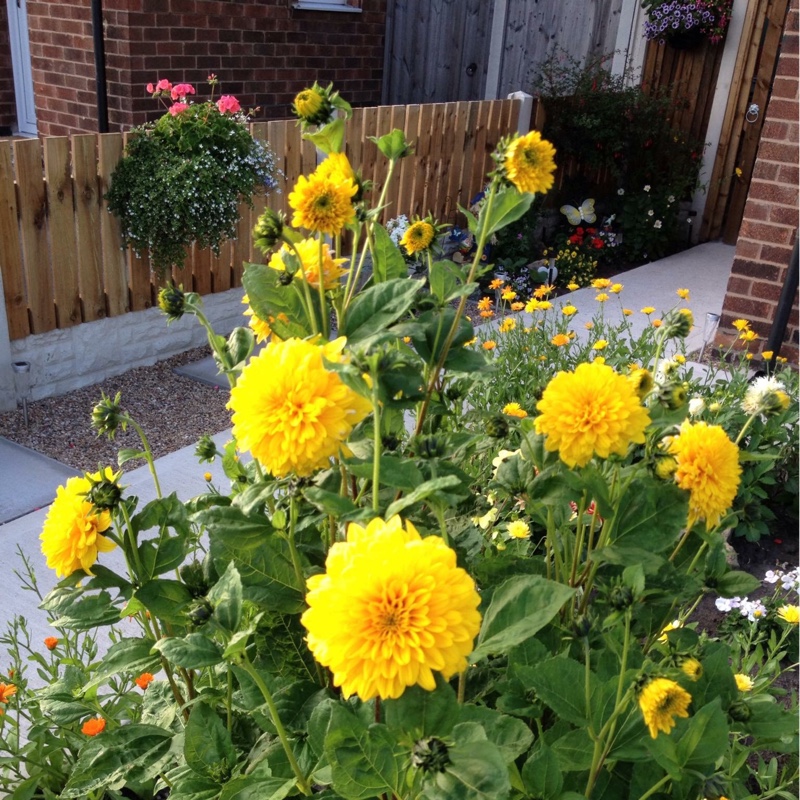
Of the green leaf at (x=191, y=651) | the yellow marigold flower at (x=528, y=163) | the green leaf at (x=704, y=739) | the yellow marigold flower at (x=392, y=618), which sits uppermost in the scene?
the yellow marigold flower at (x=528, y=163)

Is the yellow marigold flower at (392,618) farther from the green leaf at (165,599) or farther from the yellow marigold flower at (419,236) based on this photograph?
the yellow marigold flower at (419,236)

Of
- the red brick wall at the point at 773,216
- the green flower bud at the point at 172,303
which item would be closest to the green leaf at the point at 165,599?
the green flower bud at the point at 172,303

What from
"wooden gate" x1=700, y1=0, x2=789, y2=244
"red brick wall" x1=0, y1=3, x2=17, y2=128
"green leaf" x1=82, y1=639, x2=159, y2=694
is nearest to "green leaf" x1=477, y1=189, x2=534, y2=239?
"green leaf" x1=82, y1=639, x2=159, y2=694

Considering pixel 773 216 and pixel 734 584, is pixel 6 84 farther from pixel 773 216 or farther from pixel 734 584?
pixel 734 584

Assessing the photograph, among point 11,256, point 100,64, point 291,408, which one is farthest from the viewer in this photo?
point 100,64

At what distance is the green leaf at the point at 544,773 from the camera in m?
1.09

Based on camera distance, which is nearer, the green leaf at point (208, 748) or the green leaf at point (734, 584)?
the green leaf at point (208, 748)

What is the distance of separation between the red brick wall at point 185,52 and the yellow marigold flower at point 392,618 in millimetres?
5715

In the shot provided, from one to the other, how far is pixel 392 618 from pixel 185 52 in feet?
19.7

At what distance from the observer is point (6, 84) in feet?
22.7

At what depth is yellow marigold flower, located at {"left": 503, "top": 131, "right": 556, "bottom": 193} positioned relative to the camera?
115cm

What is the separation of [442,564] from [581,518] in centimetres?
51

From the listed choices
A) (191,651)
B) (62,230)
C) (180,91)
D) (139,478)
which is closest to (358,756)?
(191,651)

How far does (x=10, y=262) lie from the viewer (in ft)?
12.6
